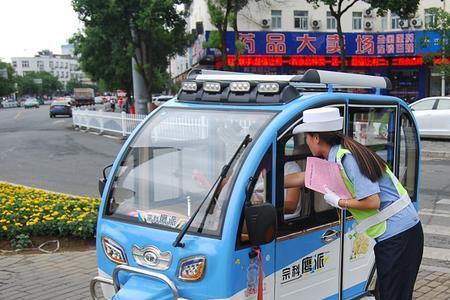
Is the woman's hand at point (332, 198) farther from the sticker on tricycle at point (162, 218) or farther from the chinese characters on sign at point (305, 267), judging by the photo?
the sticker on tricycle at point (162, 218)

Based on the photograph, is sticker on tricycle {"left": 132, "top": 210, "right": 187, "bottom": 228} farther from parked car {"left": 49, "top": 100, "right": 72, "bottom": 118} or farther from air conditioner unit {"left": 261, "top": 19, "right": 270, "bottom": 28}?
parked car {"left": 49, "top": 100, "right": 72, "bottom": 118}

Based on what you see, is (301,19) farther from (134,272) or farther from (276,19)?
(134,272)

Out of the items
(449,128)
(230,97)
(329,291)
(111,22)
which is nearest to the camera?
(230,97)

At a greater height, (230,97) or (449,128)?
(230,97)

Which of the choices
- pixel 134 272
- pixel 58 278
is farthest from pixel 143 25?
pixel 134 272

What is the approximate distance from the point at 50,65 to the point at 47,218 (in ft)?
596

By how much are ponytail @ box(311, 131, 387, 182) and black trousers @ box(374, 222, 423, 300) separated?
1.37 feet

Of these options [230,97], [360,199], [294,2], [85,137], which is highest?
[294,2]

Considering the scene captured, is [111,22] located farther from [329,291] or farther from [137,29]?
[329,291]

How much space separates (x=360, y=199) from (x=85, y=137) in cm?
2017

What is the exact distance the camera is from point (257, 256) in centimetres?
297

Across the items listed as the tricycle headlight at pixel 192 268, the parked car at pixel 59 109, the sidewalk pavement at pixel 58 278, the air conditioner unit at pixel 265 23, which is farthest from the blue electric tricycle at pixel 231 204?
the parked car at pixel 59 109

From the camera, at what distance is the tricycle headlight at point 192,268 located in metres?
2.86

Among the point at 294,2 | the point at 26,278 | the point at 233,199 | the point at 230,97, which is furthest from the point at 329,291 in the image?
the point at 294,2
